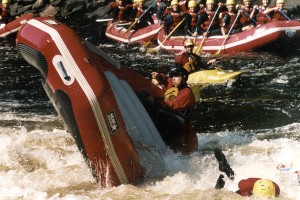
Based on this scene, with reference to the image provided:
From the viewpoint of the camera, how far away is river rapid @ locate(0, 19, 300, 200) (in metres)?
5.50

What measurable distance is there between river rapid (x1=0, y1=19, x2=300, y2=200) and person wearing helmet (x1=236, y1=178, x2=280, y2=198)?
0.29 ft

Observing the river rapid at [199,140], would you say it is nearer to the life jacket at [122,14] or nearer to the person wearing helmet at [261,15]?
the person wearing helmet at [261,15]

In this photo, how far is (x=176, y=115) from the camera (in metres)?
6.18

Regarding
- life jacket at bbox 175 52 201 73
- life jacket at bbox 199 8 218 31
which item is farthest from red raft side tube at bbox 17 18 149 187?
life jacket at bbox 199 8 218 31

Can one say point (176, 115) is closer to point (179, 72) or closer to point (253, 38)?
point (179, 72)

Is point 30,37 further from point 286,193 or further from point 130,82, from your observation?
point 286,193

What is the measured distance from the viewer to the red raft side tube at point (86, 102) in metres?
5.12

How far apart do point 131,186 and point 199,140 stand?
7.71 feet

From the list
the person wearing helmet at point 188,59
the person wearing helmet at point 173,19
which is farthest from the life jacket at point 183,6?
the person wearing helmet at point 188,59

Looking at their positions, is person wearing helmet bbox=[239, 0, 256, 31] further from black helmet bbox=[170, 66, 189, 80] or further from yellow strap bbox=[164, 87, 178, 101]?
yellow strap bbox=[164, 87, 178, 101]

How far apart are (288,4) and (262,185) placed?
14557mm

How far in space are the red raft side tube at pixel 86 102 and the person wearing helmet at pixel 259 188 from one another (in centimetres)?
108

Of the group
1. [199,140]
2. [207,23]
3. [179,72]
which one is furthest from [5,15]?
[179,72]

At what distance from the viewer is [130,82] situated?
6.22 meters
